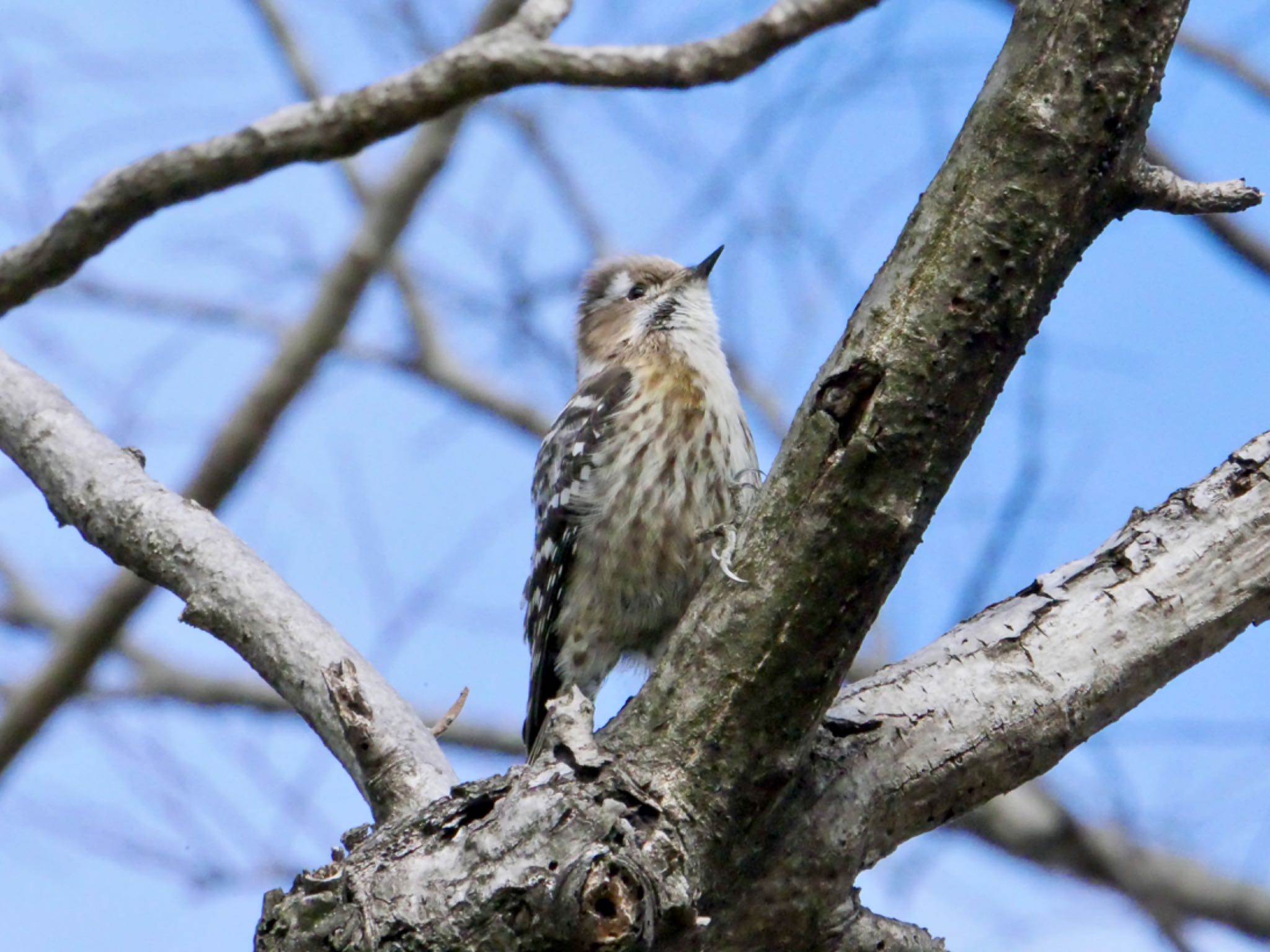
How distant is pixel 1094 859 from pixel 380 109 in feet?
16.2

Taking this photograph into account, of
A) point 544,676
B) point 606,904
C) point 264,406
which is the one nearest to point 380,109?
point 544,676

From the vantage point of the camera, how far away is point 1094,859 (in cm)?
650

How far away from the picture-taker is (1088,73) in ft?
5.88

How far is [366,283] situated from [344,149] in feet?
8.31

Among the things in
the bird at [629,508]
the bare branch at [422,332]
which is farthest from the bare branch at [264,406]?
the bird at [629,508]

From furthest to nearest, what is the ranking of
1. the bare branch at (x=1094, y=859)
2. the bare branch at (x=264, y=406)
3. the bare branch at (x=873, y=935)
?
the bare branch at (x=1094, y=859) → the bare branch at (x=264, y=406) → the bare branch at (x=873, y=935)

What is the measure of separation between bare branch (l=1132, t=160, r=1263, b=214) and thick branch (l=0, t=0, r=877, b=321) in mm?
1801

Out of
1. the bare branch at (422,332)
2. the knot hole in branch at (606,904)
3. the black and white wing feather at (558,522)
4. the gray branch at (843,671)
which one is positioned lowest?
the knot hole in branch at (606,904)

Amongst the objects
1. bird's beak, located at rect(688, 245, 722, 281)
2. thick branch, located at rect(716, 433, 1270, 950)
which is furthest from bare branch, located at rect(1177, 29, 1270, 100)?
thick branch, located at rect(716, 433, 1270, 950)

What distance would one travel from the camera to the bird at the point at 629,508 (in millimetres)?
3873

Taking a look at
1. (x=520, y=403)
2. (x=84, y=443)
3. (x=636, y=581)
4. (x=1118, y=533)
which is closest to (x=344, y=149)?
(x=84, y=443)

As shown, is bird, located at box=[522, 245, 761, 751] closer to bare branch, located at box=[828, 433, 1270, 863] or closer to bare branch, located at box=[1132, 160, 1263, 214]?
bare branch, located at box=[828, 433, 1270, 863]

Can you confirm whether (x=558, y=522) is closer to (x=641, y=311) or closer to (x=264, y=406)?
(x=641, y=311)

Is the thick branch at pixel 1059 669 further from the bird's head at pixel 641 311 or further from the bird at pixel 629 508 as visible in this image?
the bird's head at pixel 641 311
